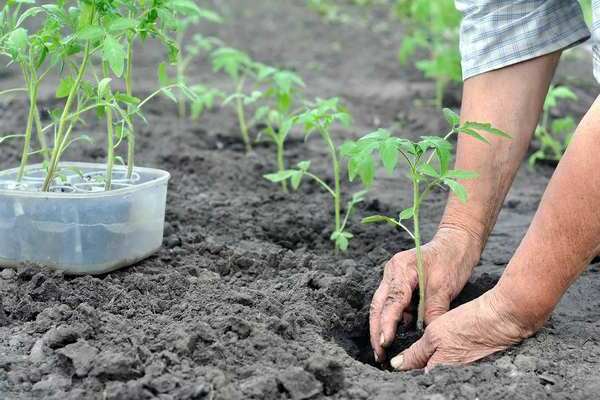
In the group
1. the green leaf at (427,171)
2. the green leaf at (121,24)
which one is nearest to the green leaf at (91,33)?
the green leaf at (121,24)

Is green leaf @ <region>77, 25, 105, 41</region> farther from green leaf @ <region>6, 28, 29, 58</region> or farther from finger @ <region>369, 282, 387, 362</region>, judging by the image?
finger @ <region>369, 282, 387, 362</region>

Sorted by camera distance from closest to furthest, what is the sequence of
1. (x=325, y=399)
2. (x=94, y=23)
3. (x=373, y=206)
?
(x=325, y=399)
(x=94, y=23)
(x=373, y=206)

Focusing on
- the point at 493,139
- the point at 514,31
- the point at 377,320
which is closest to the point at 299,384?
the point at 377,320

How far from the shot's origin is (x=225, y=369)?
206 centimetres

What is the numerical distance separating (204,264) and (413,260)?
0.67 metres

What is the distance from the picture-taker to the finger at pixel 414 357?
227cm

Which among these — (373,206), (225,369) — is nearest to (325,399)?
(225,369)

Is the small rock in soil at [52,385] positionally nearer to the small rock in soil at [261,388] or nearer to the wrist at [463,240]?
the small rock in soil at [261,388]

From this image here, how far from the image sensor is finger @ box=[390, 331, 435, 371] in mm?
2271

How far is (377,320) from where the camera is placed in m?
2.43

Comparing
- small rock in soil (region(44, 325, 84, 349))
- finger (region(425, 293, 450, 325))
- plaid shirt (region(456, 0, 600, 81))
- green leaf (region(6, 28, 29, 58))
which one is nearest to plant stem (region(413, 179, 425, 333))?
finger (region(425, 293, 450, 325))

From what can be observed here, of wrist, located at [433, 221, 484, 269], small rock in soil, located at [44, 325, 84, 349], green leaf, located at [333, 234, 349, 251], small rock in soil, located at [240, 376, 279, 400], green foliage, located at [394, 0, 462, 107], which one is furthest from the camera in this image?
green foliage, located at [394, 0, 462, 107]

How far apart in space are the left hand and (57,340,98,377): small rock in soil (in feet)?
2.74

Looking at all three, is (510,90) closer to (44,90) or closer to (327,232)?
(327,232)
